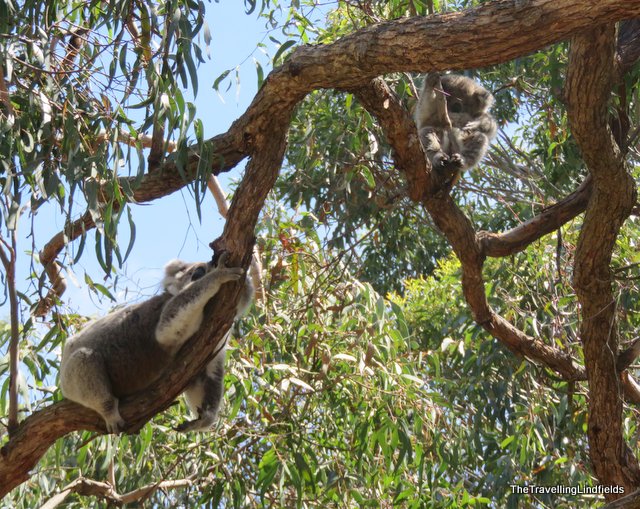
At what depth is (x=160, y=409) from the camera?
3.38m

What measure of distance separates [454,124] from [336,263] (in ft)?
6.84

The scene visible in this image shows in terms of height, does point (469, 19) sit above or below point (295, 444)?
above

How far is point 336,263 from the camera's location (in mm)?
4688

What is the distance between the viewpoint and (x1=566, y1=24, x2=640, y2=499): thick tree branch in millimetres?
3109

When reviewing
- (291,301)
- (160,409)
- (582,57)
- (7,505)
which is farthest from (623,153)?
(7,505)

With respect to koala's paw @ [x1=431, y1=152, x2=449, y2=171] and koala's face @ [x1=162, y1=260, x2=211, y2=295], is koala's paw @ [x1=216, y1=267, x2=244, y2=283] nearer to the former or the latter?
koala's face @ [x1=162, y1=260, x2=211, y2=295]

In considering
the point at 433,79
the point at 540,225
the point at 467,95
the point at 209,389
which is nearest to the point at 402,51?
the point at 540,225

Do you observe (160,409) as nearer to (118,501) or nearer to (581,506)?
(118,501)

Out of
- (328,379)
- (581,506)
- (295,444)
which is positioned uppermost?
(328,379)

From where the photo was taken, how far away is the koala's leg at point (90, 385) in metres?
3.39

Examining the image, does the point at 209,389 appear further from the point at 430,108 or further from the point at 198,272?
the point at 430,108

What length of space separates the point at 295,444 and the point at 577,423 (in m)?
1.79

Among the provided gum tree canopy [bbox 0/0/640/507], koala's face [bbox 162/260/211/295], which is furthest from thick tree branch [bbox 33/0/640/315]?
koala's face [bbox 162/260/211/295]

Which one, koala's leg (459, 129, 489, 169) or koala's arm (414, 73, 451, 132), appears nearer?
koala's arm (414, 73, 451, 132)
